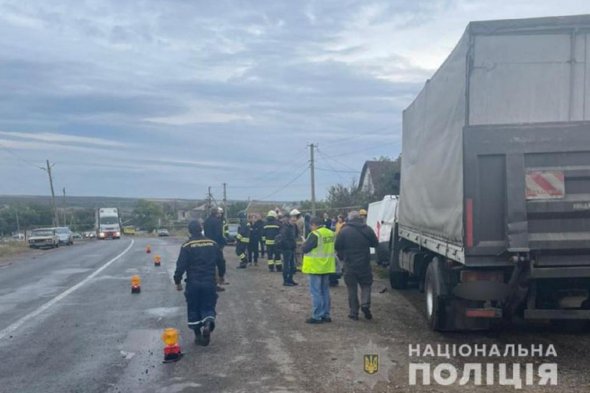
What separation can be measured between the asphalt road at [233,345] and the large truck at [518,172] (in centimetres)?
79

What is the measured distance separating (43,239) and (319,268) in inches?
1565

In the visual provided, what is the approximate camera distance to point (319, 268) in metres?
11.4

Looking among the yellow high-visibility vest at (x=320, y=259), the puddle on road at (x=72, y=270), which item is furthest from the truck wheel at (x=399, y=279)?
the puddle on road at (x=72, y=270)

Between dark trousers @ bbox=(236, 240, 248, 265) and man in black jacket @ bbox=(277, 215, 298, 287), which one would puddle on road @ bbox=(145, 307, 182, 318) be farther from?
dark trousers @ bbox=(236, 240, 248, 265)

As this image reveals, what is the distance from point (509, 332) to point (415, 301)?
3.84 meters

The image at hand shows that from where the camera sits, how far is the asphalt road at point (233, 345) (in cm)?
746

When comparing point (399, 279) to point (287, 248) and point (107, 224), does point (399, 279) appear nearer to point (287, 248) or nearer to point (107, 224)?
point (287, 248)

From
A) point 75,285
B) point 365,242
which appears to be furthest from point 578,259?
point 75,285

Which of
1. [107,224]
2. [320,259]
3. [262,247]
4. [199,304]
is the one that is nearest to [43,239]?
[107,224]

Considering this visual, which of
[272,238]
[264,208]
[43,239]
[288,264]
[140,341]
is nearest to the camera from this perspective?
[140,341]

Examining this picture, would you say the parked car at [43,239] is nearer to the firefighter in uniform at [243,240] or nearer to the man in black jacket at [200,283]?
the firefighter in uniform at [243,240]

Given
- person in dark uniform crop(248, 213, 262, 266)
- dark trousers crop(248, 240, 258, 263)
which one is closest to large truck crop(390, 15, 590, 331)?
person in dark uniform crop(248, 213, 262, 266)

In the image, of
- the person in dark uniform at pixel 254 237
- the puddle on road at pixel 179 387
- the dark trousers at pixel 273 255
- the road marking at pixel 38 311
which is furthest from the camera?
the person in dark uniform at pixel 254 237

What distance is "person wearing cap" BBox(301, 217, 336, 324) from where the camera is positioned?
443 inches
